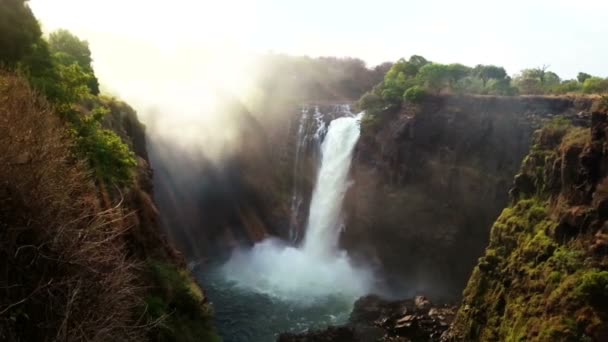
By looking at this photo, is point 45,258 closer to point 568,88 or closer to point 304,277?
point 304,277

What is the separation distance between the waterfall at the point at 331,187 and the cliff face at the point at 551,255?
19.3 metres

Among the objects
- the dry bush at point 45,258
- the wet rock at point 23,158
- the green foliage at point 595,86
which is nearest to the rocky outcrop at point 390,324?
the green foliage at point 595,86

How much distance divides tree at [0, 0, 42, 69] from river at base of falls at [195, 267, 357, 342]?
19.8 metres

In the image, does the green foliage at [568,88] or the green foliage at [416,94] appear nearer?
the green foliage at [568,88]

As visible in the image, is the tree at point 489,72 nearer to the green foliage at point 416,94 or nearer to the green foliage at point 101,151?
the green foliage at point 416,94

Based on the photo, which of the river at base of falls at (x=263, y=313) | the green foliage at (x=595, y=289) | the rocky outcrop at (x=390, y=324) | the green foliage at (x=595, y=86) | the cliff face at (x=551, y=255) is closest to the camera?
the green foliage at (x=595, y=289)

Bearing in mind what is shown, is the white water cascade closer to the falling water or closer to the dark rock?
the falling water

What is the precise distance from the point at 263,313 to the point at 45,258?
26637mm

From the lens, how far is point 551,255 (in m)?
23.9

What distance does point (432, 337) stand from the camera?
101 ft

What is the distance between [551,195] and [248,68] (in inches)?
2246

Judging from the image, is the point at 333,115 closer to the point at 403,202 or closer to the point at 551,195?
the point at 403,202

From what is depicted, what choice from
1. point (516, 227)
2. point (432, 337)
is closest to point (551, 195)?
point (516, 227)

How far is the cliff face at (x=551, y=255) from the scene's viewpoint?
20359 millimetres
